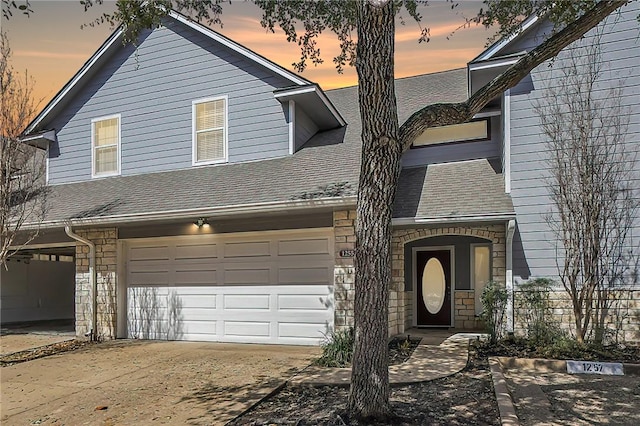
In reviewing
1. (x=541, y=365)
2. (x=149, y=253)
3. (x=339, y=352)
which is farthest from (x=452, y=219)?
(x=149, y=253)

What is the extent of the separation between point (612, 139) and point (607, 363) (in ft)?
12.5

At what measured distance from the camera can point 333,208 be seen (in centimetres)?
886

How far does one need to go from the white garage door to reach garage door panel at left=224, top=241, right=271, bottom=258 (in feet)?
0.07

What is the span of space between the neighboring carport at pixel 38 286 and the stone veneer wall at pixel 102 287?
377cm

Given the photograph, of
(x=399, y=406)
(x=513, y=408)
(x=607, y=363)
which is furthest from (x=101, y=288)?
(x=607, y=363)

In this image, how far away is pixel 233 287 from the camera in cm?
1009

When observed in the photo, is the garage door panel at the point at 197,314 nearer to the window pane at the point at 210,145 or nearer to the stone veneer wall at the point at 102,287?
the stone veneer wall at the point at 102,287

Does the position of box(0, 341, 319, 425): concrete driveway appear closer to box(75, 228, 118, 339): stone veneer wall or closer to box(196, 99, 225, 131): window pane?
box(75, 228, 118, 339): stone veneer wall

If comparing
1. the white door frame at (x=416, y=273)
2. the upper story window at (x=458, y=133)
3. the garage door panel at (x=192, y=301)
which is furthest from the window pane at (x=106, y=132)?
the white door frame at (x=416, y=273)

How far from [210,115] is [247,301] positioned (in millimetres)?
4455

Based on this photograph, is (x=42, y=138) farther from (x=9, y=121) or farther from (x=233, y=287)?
(x=233, y=287)

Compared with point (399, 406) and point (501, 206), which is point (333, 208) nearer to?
point (501, 206)

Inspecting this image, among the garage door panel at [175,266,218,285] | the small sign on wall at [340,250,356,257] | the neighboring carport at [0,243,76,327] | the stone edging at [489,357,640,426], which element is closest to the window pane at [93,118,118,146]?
the neighboring carport at [0,243,76,327]

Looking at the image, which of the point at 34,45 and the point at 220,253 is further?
the point at 220,253
